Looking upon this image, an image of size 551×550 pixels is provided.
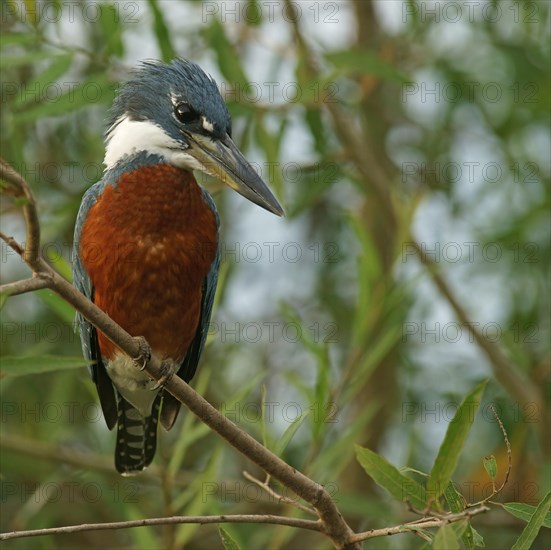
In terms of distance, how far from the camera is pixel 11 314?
4293mm

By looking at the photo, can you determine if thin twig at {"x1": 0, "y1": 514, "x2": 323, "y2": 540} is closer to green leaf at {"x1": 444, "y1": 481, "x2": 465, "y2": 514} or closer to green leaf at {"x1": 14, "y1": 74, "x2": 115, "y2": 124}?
green leaf at {"x1": 444, "y1": 481, "x2": 465, "y2": 514}

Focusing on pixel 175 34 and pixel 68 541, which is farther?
pixel 175 34

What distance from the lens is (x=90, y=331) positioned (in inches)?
122

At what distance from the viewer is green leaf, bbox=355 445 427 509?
1.89 meters

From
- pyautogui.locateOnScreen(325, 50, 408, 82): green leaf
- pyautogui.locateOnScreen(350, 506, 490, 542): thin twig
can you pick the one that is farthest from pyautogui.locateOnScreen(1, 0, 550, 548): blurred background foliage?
pyautogui.locateOnScreen(350, 506, 490, 542): thin twig

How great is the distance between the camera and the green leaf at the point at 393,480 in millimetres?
1893

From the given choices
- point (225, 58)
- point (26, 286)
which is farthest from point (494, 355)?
point (26, 286)

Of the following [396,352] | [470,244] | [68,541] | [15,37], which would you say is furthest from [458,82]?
[68,541]

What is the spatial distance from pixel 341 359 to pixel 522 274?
89 cm

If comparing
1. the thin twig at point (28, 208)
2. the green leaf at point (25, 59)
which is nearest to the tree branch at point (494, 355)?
the green leaf at point (25, 59)

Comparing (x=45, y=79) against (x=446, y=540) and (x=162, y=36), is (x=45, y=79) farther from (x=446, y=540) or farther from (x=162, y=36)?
(x=446, y=540)

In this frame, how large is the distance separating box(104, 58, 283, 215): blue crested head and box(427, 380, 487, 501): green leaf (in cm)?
126

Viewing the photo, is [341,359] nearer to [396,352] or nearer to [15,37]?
[396,352]

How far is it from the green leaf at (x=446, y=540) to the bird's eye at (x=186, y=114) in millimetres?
1735
